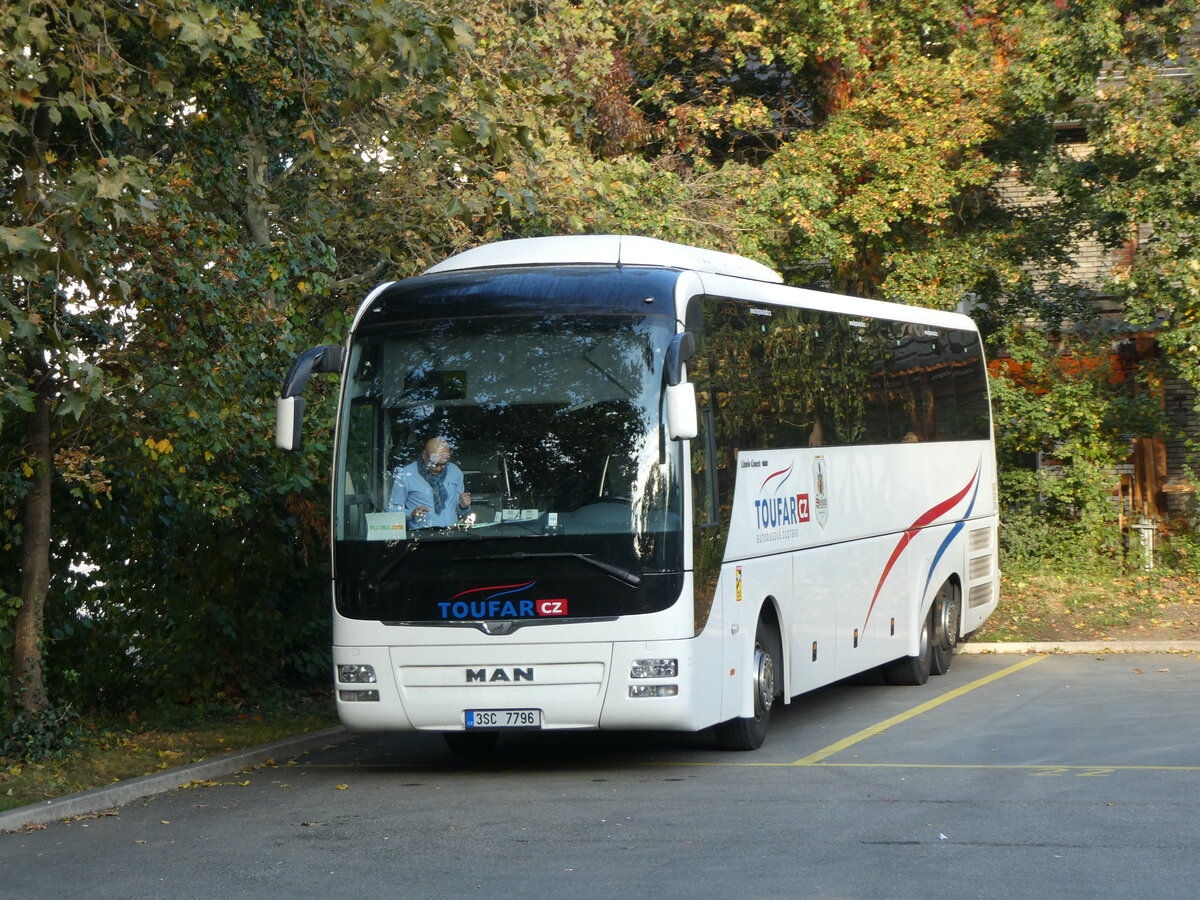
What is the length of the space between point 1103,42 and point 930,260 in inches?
143

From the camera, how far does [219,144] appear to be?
581 inches

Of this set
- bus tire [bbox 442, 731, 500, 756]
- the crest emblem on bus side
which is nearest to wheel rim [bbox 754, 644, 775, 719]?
the crest emblem on bus side

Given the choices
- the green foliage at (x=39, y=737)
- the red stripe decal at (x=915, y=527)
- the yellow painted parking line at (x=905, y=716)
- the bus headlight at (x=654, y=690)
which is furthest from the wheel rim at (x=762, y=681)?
the green foliage at (x=39, y=737)

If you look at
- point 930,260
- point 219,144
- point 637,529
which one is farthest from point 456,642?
point 930,260

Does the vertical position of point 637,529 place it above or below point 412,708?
above

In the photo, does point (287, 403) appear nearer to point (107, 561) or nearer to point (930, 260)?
point (107, 561)

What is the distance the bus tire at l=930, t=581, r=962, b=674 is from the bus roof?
232 inches

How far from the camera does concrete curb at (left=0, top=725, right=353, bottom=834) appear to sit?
9.98m

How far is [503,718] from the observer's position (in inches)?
430

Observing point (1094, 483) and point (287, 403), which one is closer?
point (287, 403)

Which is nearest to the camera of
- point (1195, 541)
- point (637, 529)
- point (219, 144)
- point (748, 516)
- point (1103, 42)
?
point (637, 529)

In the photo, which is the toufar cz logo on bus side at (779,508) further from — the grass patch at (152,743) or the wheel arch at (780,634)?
the grass patch at (152,743)

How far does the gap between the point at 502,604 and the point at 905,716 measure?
4597 mm

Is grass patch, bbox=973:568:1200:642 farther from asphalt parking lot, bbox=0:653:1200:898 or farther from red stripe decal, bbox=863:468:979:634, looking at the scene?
asphalt parking lot, bbox=0:653:1200:898
